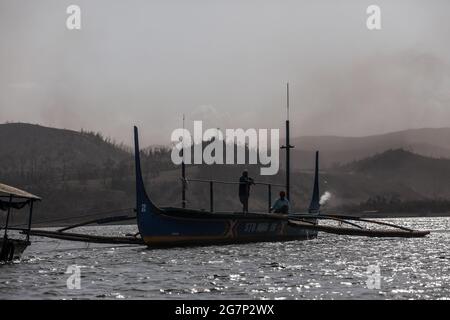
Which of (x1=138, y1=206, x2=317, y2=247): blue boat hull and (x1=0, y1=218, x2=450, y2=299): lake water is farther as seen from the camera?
(x1=138, y1=206, x2=317, y2=247): blue boat hull

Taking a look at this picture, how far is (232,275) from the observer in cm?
3238

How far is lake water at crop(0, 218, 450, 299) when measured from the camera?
86.4 ft

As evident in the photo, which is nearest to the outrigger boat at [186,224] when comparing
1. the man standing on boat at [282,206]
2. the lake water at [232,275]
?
the lake water at [232,275]

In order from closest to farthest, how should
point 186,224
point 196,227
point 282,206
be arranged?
point 186,224, point 196,227, point 282,206

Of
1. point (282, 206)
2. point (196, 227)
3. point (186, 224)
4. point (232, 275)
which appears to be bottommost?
point (232, 275)

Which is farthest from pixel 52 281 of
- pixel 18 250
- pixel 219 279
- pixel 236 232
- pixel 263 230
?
pixel 263 230

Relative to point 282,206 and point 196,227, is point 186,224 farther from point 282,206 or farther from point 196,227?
point 282,206

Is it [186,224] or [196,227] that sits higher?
[186,224]

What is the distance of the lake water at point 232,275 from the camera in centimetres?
2634

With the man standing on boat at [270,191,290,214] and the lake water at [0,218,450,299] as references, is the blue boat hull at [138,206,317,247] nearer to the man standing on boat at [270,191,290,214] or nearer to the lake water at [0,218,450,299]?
the lake water at [0,218,450,299]

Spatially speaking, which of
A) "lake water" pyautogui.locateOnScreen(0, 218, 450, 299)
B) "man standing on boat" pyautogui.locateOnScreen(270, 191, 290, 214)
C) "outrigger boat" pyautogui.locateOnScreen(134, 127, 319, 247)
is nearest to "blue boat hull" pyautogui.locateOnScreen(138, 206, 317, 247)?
"outrigger boat" pyautogui.locateOnScreen(134, 127, 319, 247)

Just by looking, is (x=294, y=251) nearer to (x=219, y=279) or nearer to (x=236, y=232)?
(x=236, y=232)

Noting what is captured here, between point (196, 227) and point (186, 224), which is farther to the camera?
point (196, 227)

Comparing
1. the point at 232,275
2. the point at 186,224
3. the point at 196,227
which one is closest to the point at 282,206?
the point at 196,227
